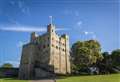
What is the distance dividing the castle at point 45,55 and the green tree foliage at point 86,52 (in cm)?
938

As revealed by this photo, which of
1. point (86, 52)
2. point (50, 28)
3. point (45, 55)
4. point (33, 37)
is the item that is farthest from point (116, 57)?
point (33, 37)

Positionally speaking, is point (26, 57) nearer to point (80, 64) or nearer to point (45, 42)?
point (45, 42)

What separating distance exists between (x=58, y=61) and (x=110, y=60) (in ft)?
44.2

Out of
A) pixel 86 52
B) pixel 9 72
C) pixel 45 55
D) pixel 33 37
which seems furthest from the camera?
pixel 33 37

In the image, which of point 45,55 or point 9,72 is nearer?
point 45,55

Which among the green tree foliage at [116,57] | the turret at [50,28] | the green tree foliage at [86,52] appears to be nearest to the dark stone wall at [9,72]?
the turret at [50,28]

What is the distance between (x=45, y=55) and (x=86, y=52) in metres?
16.0

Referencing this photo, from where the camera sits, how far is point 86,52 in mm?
48906

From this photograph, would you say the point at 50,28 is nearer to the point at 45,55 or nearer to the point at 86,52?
the point at 45,55

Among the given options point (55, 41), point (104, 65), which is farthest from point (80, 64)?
point (55, 41)

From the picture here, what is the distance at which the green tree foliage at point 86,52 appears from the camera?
48.9 meters

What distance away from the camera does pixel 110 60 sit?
6122 cm

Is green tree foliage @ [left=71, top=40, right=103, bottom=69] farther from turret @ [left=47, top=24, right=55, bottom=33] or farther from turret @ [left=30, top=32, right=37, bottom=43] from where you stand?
turret @ [left=30, top=32, right=37, bottom=43]

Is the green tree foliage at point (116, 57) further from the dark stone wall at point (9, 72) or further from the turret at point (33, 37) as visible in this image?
the dark stone wall at point (9, 72)
